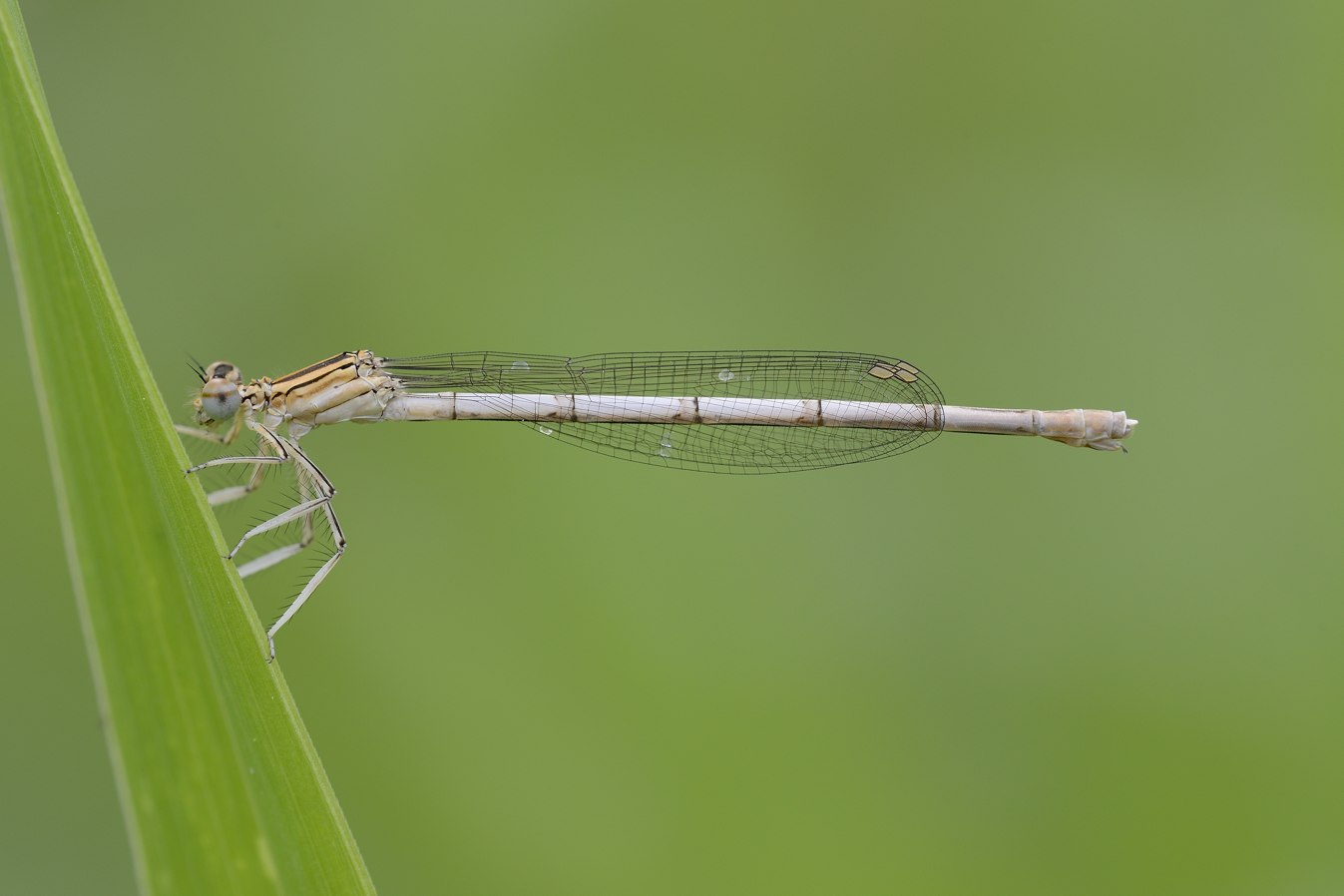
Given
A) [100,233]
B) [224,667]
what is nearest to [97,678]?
[224,667]

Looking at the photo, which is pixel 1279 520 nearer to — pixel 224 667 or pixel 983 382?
pixel 983 382

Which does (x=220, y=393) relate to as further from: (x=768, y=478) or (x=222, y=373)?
(x=768, y=478)

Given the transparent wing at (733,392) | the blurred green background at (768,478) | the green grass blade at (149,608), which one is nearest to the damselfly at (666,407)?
the transparent wing at (733,392)

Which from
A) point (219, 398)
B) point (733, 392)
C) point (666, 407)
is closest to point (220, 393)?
point (219, 398)

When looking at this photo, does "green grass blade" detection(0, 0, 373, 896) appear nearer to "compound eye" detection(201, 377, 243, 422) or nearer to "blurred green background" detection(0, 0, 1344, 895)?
"compound eye" detection(201, 377, 243, 422)

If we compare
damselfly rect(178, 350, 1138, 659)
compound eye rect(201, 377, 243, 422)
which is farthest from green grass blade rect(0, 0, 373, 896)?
damselfly rect(178, 350, 1138, 659)
